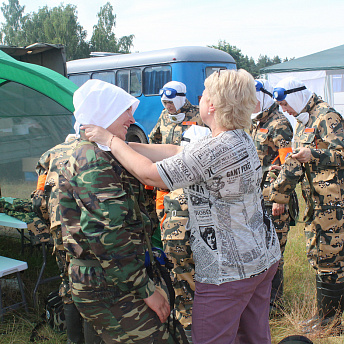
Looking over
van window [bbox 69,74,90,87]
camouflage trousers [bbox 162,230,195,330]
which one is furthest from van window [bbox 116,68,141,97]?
camouflage trousers [bbox 162,230,195,330]

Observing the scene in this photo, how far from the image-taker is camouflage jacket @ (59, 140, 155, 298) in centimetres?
156

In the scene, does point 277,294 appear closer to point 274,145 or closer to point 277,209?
point 277,209

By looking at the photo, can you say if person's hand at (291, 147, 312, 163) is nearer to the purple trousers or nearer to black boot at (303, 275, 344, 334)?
black boot at (303, 275, 344, 334)

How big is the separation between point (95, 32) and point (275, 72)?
33382 mm

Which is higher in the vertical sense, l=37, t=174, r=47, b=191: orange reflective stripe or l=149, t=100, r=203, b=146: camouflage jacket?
l=149, t=100, r=203, b=146: camouflage jacket

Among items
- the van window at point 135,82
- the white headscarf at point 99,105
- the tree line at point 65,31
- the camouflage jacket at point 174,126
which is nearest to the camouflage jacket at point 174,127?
the camouflage jacket at point 174,126

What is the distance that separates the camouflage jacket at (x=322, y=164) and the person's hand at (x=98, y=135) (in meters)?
1.81

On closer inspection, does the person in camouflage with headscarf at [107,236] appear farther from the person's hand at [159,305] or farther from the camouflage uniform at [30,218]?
the camouflage uniform at [30,218]

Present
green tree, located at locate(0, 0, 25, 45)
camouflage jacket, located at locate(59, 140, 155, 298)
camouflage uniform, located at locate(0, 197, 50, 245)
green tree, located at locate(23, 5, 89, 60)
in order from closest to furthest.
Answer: camouflage jacket, located at locate(59, 140, 155, 298) → camouflage uniform, located at locate(0, 197, 50, 245) → green tree, located at locate(23, 5, 89, 60) → green tree, located at locate(0, 0, 25, 45)

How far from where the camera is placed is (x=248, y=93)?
1.65 m

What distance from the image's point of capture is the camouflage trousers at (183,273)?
255 centimetres

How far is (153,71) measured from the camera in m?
10.3

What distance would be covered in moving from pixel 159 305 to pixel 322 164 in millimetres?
1862

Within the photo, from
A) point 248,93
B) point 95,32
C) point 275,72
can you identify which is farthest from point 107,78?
point 95,32
